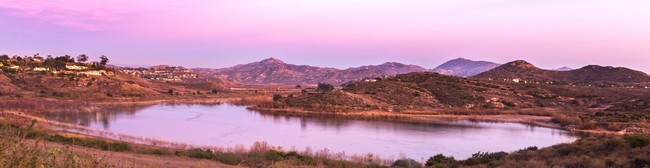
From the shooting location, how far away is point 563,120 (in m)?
51.1

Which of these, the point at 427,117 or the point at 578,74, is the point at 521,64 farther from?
the point at 427,117

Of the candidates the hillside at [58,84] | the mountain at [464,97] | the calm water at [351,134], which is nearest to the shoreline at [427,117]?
the calm water at [351,134]

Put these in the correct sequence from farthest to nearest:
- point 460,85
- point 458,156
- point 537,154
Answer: point 460,85 → point 458,156 → point 537,154

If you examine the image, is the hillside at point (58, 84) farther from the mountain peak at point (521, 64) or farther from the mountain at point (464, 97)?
the mountain peak at point (521, 64)

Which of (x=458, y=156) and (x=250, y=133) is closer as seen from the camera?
(x=458, y=156)

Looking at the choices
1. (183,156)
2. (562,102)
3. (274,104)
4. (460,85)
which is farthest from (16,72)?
(562,102)

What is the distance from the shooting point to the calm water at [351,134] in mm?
32281

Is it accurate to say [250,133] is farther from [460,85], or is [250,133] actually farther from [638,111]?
[460,85]

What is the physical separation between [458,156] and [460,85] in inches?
2087

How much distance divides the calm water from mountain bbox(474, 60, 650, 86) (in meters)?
71.8

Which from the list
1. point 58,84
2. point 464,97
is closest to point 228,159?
point 464,97

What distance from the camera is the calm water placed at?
32.3 meters

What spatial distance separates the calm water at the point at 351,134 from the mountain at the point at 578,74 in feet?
235

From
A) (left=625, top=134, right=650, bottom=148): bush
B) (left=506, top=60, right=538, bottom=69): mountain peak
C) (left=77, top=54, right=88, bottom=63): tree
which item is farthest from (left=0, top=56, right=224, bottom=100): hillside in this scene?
(left=506, top=60, right=538, bottom=69): mountain peak
